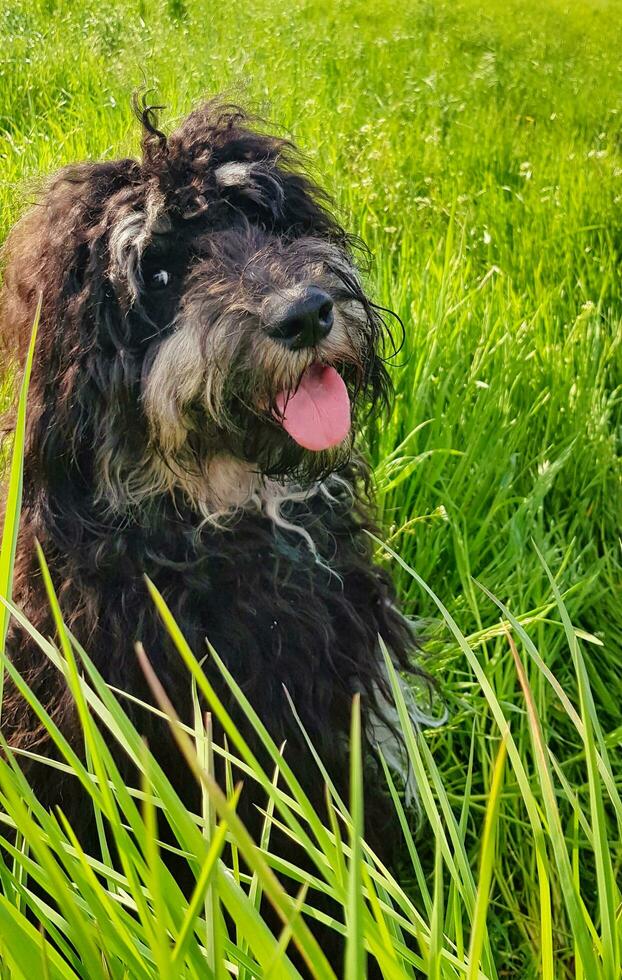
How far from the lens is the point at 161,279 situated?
201cm

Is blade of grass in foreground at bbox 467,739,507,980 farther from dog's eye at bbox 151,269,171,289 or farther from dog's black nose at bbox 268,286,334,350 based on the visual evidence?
dog's eye at bbox 151,269,171,289

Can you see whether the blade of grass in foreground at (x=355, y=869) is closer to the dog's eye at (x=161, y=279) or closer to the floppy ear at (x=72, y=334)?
the floppy ear at (x=72, y=334)

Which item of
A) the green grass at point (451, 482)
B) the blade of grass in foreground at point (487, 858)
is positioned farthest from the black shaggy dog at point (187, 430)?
the blade of grass in foreground at point (487, 858)

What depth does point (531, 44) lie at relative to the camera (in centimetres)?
693

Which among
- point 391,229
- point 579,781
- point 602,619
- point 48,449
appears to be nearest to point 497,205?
point 391,229

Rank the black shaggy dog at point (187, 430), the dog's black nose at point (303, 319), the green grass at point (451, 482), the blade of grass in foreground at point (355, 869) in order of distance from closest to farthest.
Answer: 1. the blade of grass in foreground at point (355, 869)
2. the green grass at point (451, 482)
3. the dog's black nose at point (303, 319)
4. the black shaggy dog at point (187, 430)

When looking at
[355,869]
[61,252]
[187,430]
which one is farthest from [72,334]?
[355,869]

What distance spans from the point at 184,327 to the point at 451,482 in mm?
1274

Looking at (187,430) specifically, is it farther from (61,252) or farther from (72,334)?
(61,252)

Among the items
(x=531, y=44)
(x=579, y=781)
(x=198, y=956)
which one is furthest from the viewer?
(x=531, y=44)

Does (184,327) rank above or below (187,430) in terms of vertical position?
above

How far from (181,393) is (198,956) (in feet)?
3.77

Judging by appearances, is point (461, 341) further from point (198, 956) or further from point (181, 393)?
point (198, 956)

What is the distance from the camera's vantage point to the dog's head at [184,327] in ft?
6.14
